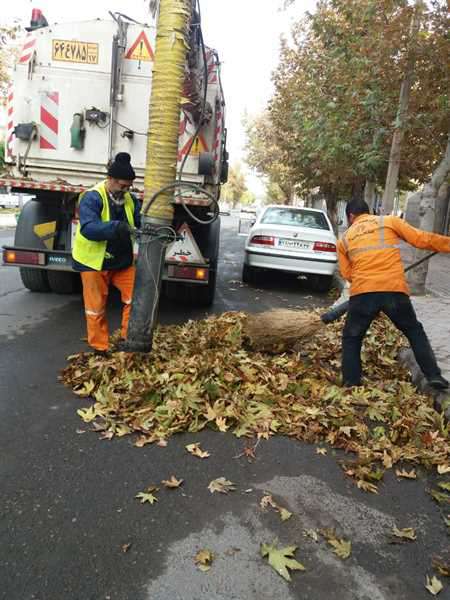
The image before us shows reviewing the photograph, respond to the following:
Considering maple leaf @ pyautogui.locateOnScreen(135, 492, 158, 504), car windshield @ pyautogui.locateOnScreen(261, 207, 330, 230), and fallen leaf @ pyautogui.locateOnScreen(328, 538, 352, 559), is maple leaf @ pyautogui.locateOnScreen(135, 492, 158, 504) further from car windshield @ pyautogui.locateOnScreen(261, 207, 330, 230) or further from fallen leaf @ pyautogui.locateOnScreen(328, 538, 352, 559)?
car windshield @ pyautogui.locateOnScreen(261, 207, 330, 230)

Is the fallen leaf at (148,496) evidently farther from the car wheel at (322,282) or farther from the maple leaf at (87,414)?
the car wheel at (322,282)

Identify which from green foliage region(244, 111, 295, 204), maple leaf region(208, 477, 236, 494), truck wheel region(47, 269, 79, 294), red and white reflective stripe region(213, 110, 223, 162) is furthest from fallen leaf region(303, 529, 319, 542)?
green foliage region(244, 111, 295, 204)

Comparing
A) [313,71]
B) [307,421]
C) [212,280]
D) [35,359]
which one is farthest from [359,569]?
[313,71]

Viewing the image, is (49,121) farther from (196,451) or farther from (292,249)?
(196,451)

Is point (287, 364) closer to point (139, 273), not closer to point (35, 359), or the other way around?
point (139, 273)

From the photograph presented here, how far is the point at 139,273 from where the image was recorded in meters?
4.39

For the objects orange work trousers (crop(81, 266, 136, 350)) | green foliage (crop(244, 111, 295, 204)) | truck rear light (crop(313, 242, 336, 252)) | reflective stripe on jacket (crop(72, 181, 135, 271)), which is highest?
green foliage (crop(244, 111, 295, 204))

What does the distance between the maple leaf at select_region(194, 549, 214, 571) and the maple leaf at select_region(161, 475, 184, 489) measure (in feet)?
1.83

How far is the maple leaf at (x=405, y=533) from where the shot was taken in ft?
8.36

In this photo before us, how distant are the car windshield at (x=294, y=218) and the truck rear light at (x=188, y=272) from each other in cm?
368

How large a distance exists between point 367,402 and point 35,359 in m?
3.03

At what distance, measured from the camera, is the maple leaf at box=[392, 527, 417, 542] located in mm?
2547

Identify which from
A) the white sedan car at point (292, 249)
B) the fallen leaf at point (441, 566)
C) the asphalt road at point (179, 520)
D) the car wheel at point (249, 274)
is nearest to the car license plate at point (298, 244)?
the white sedan car at point (292, 249)

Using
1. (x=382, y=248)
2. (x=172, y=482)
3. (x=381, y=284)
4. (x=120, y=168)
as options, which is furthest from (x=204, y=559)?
(x=120, y=168)
